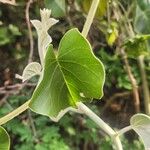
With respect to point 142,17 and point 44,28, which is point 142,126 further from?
point 142,17

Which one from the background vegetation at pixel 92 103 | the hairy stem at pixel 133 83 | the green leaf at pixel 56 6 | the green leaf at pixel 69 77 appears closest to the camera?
the green leaf at pixel 69 77

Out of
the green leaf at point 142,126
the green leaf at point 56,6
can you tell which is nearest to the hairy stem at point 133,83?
the green leaf at point 56,6

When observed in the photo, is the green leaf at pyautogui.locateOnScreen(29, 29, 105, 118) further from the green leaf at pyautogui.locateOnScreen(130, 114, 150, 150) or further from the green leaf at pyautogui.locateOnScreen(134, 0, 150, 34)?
the green leaf at pyautogui.locateOnScreen(134, 0, 150, 34)

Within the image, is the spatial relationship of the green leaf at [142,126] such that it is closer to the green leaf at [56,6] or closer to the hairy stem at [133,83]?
the green leaf at [56,6]

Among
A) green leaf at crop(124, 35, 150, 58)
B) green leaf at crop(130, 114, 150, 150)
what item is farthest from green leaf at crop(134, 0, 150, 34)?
green leaf at crop(130, 114, 150, 150)

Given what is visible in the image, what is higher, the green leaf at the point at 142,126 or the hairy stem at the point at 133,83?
the green leaf at the point at 142,126

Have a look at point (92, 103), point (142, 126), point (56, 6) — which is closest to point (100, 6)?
point (56, 6)

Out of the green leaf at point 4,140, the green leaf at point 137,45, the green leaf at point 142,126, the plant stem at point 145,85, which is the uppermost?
the green leaf at point 4,140
